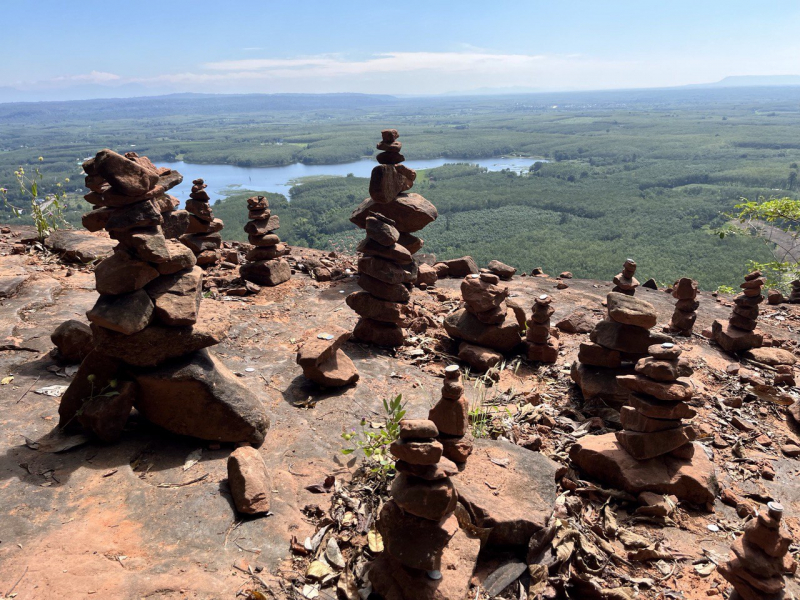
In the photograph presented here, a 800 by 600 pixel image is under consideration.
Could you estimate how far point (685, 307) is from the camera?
13.3 metres

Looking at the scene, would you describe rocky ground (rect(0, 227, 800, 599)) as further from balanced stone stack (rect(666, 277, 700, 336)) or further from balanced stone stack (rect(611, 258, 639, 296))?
balanced stone stack (rect(611, 258, 639, 296))

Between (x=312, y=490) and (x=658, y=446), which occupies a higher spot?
(x=658, y=446)

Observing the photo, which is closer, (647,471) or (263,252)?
(647,471)

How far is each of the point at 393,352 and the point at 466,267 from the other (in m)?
8.00

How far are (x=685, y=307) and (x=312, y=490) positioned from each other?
11179 mm

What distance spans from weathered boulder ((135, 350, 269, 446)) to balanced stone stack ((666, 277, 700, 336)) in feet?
37.0

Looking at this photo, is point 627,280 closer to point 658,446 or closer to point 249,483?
point 658,446

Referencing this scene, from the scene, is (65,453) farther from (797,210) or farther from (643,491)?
(797,210)

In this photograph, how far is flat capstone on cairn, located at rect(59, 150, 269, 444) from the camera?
6496 mm

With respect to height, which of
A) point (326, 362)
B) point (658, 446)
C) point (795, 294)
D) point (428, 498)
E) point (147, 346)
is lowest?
point (795, 294)

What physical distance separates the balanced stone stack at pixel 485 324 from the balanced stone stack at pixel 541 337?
34 centimetres

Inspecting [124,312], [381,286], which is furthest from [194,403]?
[381,286]

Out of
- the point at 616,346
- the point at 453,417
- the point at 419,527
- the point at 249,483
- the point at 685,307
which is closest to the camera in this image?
the point at 419,527

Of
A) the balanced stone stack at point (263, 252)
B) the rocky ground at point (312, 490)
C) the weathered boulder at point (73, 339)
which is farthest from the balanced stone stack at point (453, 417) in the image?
the balanced stone stack at point (263, 252)
